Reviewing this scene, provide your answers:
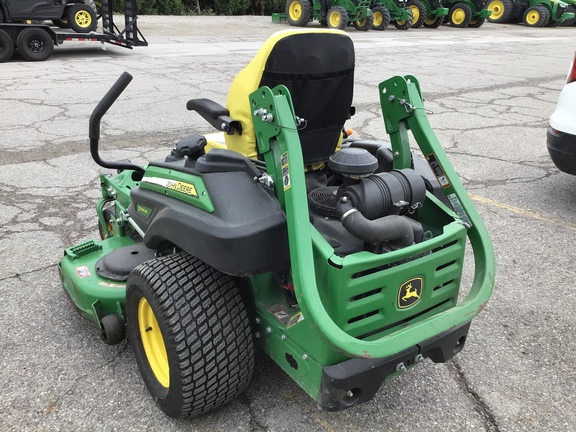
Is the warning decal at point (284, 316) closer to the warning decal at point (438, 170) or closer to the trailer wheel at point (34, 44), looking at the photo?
the warning decal at point (438, 170)

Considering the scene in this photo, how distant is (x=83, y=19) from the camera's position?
10.6m

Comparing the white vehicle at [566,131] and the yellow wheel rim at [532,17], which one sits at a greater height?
the white vehicle at [566,131]

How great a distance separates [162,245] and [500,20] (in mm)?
24414

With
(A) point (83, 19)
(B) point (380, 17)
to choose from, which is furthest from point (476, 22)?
(A) point (83, 19)

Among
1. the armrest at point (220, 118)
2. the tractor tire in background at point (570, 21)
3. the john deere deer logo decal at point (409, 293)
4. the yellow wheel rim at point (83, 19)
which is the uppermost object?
the armrest at point (220, 118)

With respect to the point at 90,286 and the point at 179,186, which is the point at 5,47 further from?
the point at 179,186

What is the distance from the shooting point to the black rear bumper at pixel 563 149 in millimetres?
3869

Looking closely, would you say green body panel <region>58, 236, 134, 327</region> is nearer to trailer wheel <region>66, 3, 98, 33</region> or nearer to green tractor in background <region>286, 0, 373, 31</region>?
trailer wheel <region>66, 3, 98, 33</region>

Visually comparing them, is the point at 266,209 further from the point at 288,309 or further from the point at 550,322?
the point at 550,322

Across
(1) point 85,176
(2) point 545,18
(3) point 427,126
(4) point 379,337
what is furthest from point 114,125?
(2) point 545,18

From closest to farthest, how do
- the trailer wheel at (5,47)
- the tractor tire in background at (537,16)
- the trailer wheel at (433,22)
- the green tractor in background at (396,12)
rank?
the trailer wheel at (5,47), the green tractor in background at (396,12), the trailer wheel at (433,22), the tractor tire in background at (537,16)

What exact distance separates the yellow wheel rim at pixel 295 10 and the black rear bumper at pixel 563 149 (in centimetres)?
1487

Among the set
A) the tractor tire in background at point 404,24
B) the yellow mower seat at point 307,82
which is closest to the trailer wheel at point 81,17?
the yellow mower seat at point 307,82

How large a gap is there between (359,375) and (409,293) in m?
0.33
